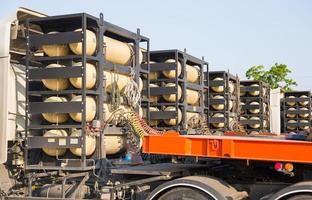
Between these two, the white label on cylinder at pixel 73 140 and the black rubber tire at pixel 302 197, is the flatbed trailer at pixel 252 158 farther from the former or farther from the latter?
the white label on cylinder at pixel 73 140

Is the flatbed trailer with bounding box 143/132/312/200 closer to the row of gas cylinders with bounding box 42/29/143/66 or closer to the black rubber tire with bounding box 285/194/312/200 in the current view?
the black rubber tire with bounding box 285/194/312/200

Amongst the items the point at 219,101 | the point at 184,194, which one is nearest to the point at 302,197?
the point at 184,194

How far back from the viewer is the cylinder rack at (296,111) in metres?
18.4

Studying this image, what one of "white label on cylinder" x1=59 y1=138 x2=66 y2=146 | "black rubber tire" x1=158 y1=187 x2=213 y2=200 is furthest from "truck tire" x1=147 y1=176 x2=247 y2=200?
"white label on cylinder" x1=59 y1=138 x2=66 y2=146

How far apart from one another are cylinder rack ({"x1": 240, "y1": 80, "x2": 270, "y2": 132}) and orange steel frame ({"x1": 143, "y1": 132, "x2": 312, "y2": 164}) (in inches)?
421

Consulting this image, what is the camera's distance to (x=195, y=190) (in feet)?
17.3

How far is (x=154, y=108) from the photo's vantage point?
1034cm

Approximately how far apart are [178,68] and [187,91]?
76cm

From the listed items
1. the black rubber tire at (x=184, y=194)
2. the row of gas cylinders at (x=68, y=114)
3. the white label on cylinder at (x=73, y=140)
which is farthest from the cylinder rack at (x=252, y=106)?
the black rubber tire at (x=184, y=194)

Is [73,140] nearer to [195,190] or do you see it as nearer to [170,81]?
[195,190]

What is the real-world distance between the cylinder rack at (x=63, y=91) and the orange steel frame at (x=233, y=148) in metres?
1.75

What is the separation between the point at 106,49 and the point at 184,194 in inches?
124

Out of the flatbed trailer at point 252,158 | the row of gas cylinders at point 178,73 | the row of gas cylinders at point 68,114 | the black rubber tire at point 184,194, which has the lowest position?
the black rubber tire at point 184,194

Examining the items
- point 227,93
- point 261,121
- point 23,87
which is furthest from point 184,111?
point 261,121
